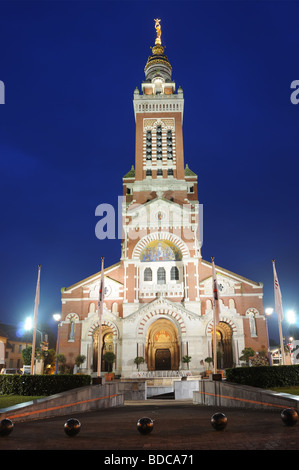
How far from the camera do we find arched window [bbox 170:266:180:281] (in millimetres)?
39844

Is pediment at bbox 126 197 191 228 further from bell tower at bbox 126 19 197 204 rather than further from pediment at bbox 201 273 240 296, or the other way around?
pediment at bbox 201 273 240 296

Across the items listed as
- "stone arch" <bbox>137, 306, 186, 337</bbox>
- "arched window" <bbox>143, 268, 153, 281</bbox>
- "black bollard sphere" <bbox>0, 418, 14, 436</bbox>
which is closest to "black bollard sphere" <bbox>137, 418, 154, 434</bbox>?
"black bollard sphere" <bbox>0, 418, 14, 436</bbox>

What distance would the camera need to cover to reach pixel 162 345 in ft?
129

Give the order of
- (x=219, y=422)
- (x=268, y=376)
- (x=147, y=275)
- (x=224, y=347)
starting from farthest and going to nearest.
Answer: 1. (x=147, y=275)
2. (x=224, y=347)
3. (x=268, y=376)
4. (x=219, y=422)

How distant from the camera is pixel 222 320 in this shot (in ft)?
123

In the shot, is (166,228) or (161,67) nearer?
(166,228)

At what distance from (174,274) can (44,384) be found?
23451mm

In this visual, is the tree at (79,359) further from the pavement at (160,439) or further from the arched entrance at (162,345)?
the pavement at (160,439)

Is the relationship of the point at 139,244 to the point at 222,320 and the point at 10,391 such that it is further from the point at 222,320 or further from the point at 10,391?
the point at 10,391

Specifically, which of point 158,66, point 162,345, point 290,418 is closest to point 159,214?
point 162,345

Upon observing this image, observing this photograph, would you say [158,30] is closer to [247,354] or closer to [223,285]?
[223,285]

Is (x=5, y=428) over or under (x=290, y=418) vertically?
under
